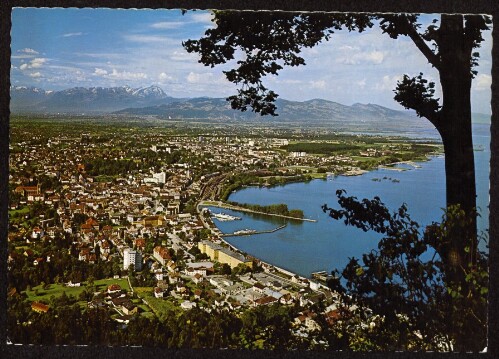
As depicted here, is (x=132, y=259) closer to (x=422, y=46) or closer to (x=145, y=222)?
(x=145, y=222)

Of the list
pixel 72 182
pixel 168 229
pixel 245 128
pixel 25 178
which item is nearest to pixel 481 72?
pixel 245 128

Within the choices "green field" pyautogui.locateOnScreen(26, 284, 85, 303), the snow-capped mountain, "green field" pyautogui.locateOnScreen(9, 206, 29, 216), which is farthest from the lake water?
"green field" pyautogui.locateOnScreen(9, 206, 29, 216)

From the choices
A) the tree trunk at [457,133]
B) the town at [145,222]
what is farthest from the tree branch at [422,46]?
the town at [145,222]

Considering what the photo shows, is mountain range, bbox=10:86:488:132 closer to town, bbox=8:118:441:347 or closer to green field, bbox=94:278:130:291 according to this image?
town, bbox=8:118:441:347

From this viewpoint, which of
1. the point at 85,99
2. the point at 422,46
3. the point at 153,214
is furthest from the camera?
the point at 85,99

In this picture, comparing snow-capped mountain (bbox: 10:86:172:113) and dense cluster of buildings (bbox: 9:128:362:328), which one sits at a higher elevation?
snow-capped mountain (bbox: 10:86:172:113)

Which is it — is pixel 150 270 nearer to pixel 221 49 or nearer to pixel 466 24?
pixel 221 49

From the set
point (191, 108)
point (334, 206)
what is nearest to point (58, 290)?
point (191, 108)
